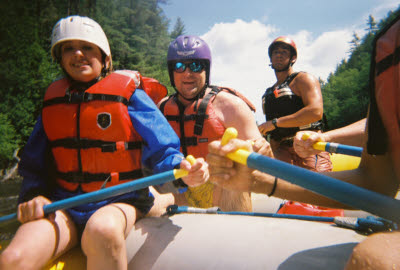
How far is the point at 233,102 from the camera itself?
8.02 ft

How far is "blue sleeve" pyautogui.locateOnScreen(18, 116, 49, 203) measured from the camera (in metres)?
1.66

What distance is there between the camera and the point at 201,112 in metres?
2.44

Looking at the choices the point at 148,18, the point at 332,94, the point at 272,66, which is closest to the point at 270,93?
the point at 272,66

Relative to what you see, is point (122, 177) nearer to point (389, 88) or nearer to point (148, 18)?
point (389, 88)

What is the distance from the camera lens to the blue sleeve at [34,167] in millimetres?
1657

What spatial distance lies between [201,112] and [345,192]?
5.87 feet

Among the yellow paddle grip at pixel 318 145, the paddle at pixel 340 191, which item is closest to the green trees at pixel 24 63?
the yellow paddle grip at pixel 318 145

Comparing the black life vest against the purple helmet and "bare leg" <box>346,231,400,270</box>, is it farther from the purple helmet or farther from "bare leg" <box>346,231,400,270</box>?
"bare leg" <box>346,231,400,270</box>

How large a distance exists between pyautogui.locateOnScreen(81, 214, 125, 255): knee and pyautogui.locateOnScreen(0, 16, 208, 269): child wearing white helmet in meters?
0.14

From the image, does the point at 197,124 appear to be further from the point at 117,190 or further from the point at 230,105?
the point at 117,190

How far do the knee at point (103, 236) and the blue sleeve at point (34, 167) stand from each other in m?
0.65

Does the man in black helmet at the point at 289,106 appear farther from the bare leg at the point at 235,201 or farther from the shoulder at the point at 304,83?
the bare leg at the point at 235,201

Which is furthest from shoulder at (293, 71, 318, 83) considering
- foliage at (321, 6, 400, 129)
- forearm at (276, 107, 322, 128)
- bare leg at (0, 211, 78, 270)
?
foliage at (321, 6, 400, 129)

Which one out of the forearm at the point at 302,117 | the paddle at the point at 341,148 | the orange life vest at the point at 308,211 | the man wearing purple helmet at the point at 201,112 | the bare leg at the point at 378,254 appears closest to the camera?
the bare leg at the point at 378,254
